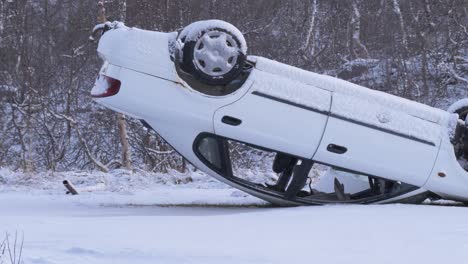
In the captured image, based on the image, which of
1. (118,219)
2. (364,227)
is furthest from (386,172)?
(118,219)

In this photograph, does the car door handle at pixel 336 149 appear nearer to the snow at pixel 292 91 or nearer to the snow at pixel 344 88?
the snow at pixel 292 91

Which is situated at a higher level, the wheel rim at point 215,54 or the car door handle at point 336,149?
the wheel rim at point 215,54

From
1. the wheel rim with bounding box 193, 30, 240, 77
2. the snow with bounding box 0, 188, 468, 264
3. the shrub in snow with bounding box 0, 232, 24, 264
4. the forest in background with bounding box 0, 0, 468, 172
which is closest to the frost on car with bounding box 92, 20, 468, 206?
the wheel rim with bounding box 193, 30, 240, 77

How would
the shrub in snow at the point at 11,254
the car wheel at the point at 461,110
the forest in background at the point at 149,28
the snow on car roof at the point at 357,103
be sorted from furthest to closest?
the forest in background at the point at 149,28 → the car wheel at the point at 461,110 → the snow on car roof at the point at 357,103 → the shrub in snow at the point at 11,254

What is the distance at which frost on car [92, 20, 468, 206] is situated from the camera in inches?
267

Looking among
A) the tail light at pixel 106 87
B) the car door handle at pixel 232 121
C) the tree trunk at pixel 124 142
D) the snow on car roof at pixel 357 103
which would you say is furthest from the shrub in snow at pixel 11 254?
the tree trunk at pixel 124 142

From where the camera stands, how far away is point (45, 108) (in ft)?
71.7

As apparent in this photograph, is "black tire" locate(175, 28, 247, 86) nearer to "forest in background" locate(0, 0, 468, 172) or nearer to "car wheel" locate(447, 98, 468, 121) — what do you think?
"car wheel" locate(447, 98, 468, 121)

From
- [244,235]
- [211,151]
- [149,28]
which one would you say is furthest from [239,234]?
[149,28]

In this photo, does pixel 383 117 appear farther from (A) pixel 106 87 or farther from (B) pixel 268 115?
(A) pixel 106 87

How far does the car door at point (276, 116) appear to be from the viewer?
6.82 meters

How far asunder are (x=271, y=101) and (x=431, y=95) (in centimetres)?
1686

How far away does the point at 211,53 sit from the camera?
6.77 m

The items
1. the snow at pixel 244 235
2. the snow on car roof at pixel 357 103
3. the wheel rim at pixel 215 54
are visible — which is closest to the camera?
the snow at pixel 244 235
